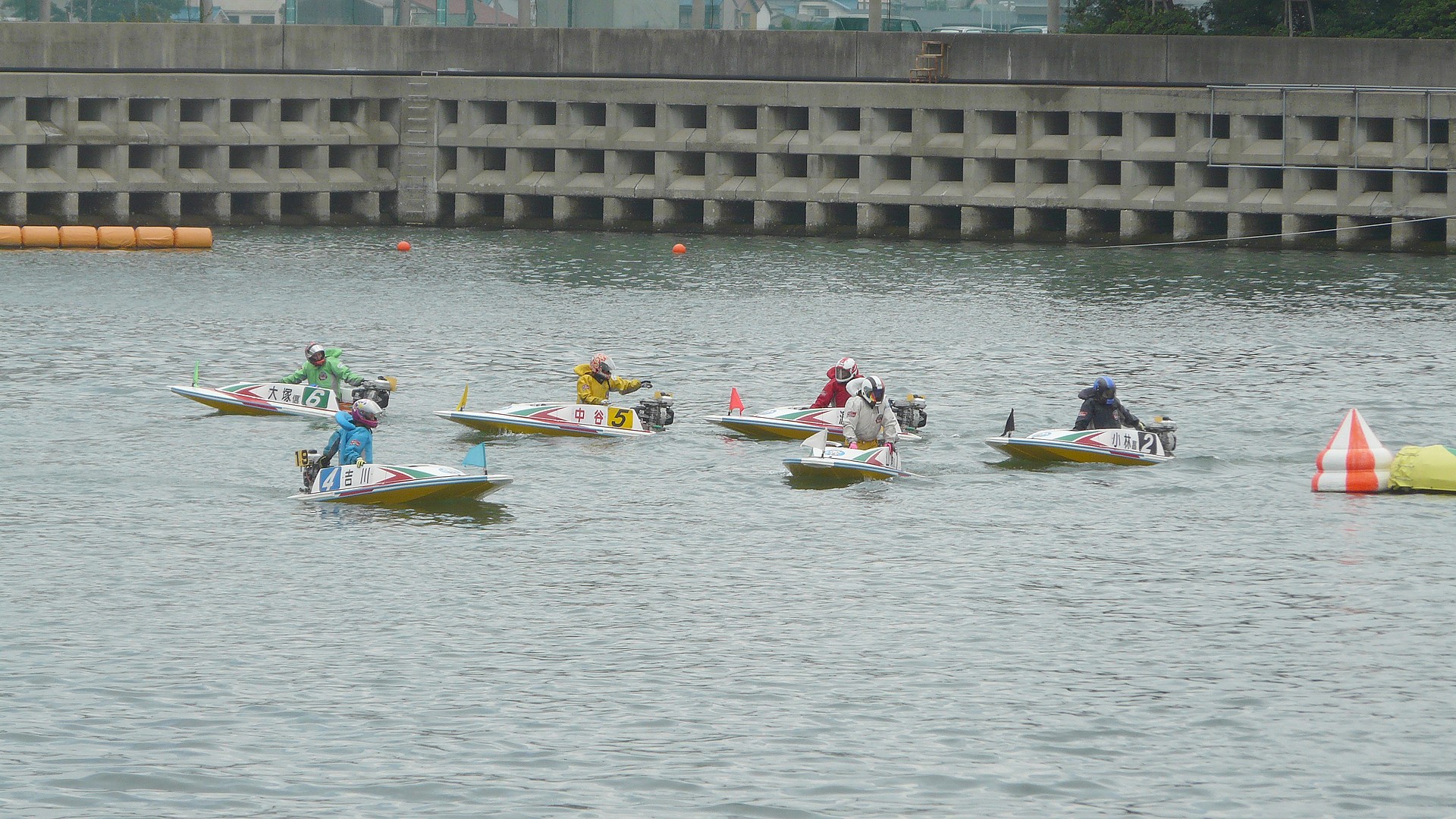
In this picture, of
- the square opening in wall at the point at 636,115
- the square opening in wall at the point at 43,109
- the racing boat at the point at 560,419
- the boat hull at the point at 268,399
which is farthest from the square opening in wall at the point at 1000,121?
the boat hull at the point at 268,399

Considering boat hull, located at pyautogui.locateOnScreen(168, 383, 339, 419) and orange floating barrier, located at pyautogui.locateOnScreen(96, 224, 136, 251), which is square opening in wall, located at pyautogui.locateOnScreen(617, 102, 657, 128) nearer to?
orange floating barrier, located at pyautogui.locateOnScreen(96, 224, 136, 251)

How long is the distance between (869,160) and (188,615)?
52.6 metres

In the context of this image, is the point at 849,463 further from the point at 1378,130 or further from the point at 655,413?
the point at 1378,130

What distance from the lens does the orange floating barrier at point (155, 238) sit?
232ft

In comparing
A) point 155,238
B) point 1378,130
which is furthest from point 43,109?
point 1378,130

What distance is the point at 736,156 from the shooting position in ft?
260

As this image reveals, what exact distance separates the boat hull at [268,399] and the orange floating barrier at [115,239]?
104ft

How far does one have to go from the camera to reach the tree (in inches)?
2926

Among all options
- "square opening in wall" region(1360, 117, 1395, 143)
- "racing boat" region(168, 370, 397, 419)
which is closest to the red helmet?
"racing boat" region(168, 370, 397, 419)

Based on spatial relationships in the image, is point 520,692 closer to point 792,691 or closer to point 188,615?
point 792,691

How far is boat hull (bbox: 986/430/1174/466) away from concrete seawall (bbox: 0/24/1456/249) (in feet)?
119

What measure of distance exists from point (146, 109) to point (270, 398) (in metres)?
40.1

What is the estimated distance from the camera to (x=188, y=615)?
88.0 ft

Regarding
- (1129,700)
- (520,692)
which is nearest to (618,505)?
(520,692)
